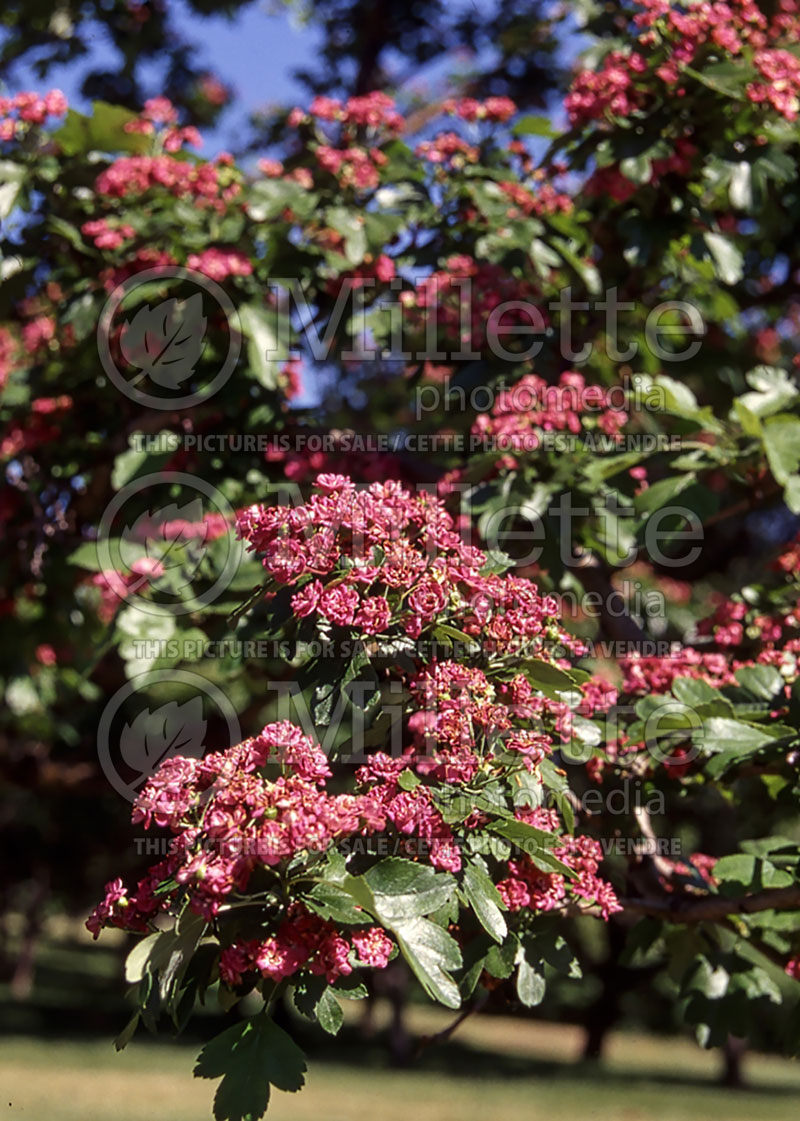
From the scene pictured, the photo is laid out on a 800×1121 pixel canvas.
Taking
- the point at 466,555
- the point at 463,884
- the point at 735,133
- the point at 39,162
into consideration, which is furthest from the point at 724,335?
the point at 463,884

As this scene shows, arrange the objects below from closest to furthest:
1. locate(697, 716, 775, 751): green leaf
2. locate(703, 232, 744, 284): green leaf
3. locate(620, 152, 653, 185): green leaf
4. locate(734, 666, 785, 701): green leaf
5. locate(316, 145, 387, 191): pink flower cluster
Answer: locate(697, 716, 775, 751): green leaf
locate(734, 666, 785, 701): green leaf
locate(620, 152, 653, 185): green leaf
locate(703, 232, 744, 284): green leaf
locate(316, 145, 387, 191): pink flower cluster

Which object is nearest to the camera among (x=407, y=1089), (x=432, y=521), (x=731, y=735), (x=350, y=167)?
(x=432, y=521)

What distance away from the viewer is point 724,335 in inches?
235

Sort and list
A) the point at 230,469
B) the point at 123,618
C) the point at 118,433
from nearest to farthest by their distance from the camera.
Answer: the point at 123,618, the point at 230,469, the point at 118,433

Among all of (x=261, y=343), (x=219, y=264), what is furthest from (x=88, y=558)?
(x=219, y=264)

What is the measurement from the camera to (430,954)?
2143 mm

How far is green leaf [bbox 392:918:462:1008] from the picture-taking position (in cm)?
209

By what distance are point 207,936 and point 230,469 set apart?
7.57 ft

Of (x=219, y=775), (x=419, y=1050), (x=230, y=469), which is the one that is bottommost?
(x=419, y=1050)

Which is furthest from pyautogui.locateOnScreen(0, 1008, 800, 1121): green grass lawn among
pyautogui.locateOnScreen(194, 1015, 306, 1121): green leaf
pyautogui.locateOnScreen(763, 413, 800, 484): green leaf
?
pyautogui.locateOnScreen(763, 413, 800, 484): green leaf

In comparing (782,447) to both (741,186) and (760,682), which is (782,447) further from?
(741,186)

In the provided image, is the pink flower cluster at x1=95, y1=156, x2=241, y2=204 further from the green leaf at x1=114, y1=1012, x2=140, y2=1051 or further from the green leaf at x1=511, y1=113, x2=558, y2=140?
the green leaf at x1=114, y1=1012, x2=140, y2=1051

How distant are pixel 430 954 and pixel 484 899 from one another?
19 cm

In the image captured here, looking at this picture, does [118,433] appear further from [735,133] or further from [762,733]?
[762,733]
